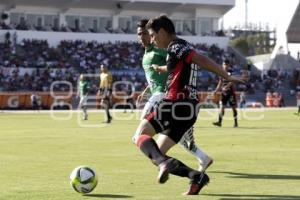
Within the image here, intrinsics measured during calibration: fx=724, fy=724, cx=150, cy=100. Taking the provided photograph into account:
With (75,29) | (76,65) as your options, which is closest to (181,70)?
(76,65)

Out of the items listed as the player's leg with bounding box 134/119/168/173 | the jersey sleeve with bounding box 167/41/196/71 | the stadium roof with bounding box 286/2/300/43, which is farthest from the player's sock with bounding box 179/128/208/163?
the stadium roof with bounding box 286/2/300/43

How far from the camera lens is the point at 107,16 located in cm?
7350

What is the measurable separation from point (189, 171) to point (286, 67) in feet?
220

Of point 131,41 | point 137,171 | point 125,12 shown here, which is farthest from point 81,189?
point 125,12

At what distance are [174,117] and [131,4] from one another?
65.3 m

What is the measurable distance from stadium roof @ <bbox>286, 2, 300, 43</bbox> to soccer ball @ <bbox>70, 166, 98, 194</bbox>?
72.6 meters

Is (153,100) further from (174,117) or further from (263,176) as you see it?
(263,176)

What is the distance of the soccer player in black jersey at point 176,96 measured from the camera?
8398mm

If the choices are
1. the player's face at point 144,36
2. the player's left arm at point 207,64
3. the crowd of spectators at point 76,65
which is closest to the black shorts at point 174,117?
the player's left arm at point 207,64

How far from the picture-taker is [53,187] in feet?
30.8

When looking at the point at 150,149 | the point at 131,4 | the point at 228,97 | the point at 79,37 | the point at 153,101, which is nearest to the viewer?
the point at 150,149

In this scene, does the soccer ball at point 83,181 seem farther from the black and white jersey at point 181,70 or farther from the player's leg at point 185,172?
the black and white jersey at point 181,70

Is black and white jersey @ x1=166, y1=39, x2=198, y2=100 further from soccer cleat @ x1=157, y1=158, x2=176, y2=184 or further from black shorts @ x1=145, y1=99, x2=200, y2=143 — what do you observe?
soccer cleat @ x1=157, y1=158, x2=176, y2=184

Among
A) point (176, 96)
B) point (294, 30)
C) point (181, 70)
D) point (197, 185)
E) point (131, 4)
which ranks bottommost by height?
point (197, 185)
